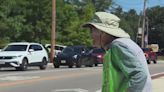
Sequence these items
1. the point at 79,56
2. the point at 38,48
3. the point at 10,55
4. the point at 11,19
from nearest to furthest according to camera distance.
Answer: the point at 10,55 → the point at 38,48 → the point at 79,56 → the point at 11,19


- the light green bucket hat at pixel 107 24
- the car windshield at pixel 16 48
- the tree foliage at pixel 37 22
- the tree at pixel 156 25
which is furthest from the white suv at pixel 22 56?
the tree at pixel 156 25

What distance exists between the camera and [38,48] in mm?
33500

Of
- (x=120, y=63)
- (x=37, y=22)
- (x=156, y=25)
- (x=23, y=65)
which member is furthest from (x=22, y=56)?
(x=156, y=25)

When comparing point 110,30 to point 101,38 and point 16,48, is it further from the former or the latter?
point 16,48

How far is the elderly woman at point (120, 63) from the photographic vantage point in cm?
416

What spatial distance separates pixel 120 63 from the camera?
421 cm

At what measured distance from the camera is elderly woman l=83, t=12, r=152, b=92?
416cm

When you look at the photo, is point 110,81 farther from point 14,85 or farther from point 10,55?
point 10,55

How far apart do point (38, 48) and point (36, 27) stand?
27065 millimetres

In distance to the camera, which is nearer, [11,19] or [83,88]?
[83,88]

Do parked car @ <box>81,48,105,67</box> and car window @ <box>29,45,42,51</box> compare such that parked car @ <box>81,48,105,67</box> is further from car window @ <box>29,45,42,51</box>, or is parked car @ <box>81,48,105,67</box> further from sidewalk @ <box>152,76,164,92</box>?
sidewalk @ <box>152,76,164,92</box>

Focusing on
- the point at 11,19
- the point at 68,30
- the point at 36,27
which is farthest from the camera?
the point at 68,30

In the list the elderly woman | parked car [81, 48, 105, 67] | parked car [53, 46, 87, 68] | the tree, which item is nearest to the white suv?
parked car [53, 46, 87, 68]

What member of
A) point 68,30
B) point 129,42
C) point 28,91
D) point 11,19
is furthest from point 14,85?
point 68,30
